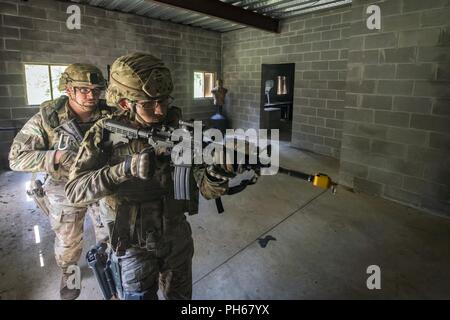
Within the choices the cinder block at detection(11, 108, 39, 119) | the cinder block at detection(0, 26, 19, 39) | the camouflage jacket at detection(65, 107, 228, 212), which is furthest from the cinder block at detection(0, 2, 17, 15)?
the camouflage jacket at detection(65, 107, 228, 212)

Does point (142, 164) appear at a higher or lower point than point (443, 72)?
lower

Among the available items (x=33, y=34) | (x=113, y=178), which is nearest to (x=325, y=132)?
(x=113, y=178)

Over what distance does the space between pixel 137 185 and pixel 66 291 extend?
1.14 m

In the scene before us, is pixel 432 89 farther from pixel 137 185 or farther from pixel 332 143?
pixel 137 185

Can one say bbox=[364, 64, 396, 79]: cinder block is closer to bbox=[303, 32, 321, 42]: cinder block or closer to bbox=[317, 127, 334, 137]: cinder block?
bbox=[317, 127, 334, 137]: cinder block

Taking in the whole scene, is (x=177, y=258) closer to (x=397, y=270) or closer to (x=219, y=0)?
(x=397, y=270)

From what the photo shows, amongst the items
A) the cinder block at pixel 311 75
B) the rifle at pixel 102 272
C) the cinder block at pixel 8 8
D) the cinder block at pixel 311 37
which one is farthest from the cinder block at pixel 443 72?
the cinder block at pixel 8 8

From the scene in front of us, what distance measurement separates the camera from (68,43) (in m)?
5.24

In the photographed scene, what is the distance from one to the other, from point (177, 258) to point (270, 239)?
1418 mm

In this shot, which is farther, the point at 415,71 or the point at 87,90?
the point at 415,71

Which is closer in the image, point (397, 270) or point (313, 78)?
point (397, 270)

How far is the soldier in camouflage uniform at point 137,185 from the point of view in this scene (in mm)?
1258

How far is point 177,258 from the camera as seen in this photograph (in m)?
1.45

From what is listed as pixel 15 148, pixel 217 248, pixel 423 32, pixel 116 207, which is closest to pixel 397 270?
pixel 217 248
